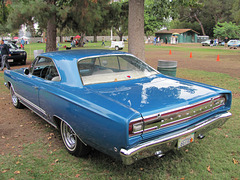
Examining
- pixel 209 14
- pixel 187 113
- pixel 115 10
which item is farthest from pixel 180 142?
pixel 209 14

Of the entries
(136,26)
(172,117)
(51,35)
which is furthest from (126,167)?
(51,35)

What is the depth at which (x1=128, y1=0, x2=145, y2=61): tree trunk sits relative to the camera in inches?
292

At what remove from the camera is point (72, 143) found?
141 inches

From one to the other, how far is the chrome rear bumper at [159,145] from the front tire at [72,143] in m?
1.02

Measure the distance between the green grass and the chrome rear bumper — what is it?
0.50 meters

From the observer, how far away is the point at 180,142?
114 inches

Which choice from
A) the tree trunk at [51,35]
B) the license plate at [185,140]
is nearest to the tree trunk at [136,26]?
the license plate at [185,140]

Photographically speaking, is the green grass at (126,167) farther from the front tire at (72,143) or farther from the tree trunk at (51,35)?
the tree trunk at (51,35)

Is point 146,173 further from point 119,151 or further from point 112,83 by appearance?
point 112,83

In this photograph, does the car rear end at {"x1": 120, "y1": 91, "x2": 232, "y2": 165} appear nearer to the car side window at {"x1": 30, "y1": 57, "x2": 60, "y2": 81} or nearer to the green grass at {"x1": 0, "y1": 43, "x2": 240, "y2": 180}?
the green grass at {"x1": 0, "y1": 43, "x2": 240, "y2": 180}

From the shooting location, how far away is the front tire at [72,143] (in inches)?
131

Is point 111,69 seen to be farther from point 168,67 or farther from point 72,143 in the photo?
point 168,67

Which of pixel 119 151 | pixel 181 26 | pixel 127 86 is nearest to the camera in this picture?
pixel 119 151

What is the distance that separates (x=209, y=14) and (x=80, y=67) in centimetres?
7270
